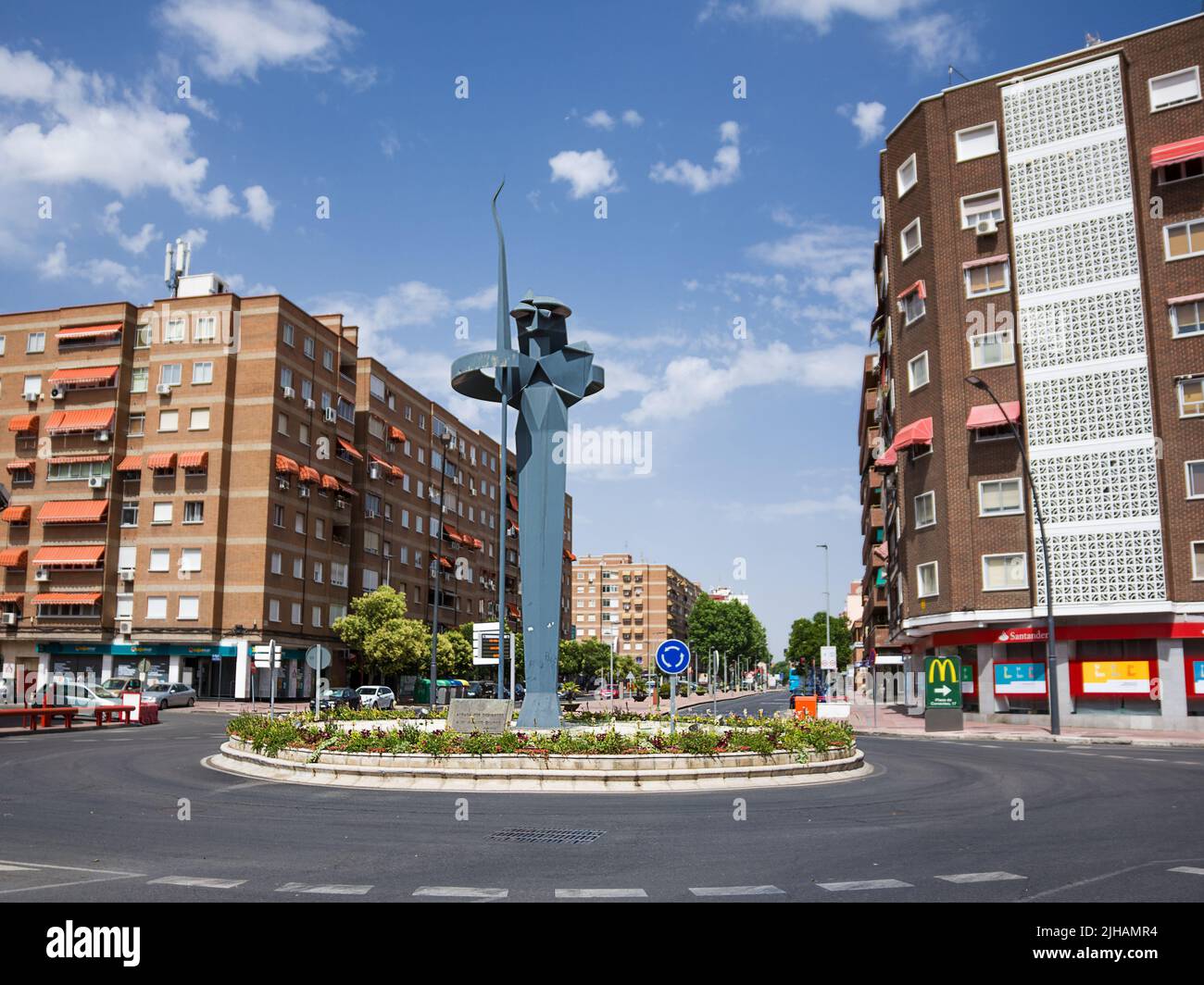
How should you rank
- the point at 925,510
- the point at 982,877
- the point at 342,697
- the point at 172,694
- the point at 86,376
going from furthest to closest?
the point at 86,376
the point at 342,697
the point at 172,694
the point at 925,510
the point at 982,877

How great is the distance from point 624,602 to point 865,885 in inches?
6331

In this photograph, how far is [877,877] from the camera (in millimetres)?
8609

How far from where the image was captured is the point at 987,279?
40.8 meters

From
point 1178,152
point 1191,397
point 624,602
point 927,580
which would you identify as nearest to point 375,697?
point 927,580

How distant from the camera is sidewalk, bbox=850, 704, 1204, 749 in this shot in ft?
97.1

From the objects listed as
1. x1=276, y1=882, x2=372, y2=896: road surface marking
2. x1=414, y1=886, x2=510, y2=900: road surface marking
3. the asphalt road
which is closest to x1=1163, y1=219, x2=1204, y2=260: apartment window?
the asphalt road

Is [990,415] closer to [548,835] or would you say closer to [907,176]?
[907,176]

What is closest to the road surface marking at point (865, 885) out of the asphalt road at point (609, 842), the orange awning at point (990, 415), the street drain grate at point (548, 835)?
the asphalt road at point (609, 842)

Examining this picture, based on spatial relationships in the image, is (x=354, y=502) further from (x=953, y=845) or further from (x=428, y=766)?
(x=953, y=845)

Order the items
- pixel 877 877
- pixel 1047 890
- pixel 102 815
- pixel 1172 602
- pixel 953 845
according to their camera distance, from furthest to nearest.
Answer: pixel 1172 602
pixel 102 815
pixel 953 845
pixel 877 877
pixel 1047 890
